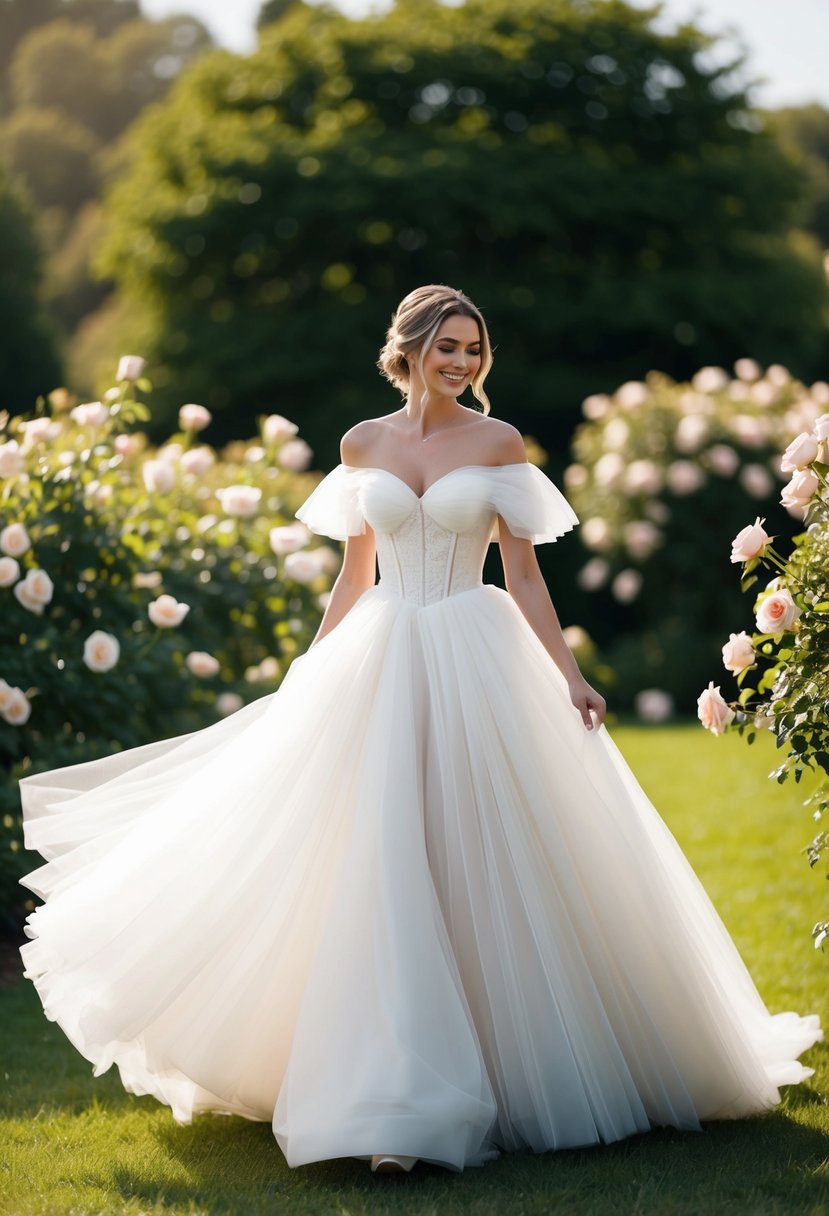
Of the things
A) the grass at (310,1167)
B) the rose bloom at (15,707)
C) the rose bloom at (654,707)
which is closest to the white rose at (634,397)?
the rose bloom at (654,707)

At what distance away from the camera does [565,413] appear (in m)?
23.0

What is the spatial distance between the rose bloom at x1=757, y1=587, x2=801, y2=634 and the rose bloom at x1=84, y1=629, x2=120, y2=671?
2.85 meters

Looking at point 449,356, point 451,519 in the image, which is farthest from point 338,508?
point 449,356

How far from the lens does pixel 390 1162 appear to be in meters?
3.42

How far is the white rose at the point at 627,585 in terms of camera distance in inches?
563

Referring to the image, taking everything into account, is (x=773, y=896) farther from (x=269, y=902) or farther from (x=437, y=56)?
(x=437, y=56)

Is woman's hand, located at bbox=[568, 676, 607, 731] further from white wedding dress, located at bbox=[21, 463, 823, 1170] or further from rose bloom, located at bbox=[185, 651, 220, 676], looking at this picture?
rose bloom, located at bbox=[185, 651, 220, 676]

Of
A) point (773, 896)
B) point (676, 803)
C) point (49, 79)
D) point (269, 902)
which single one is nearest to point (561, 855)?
point (269, 902)

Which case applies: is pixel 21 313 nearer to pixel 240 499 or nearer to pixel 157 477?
pixel 240 499

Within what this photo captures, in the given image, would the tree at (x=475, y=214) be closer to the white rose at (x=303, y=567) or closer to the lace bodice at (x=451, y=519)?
the white rose at (x=303, y=567)

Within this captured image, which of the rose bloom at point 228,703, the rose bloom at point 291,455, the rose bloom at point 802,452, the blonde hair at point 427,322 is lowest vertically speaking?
the rose bloom at point 228,703

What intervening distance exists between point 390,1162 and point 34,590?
9.98 feet

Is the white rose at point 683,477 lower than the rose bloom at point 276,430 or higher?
lower

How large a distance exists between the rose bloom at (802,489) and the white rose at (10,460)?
3113 mm
